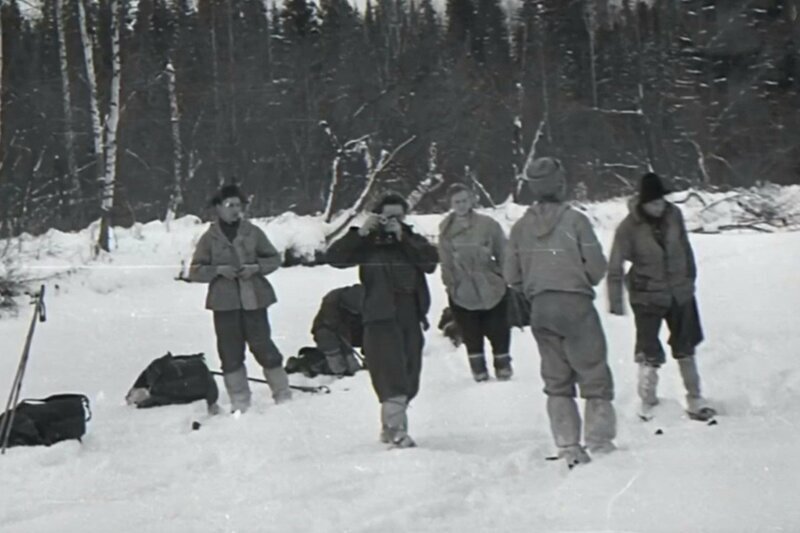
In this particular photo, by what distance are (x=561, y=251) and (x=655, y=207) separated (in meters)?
0.96

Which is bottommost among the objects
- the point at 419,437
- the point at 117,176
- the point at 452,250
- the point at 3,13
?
the point at 419,437

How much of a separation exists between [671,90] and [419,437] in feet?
11.3

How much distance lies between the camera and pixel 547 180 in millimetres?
3695

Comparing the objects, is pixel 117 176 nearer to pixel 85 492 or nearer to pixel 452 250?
pixel 452 250

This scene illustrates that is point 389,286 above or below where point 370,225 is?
below

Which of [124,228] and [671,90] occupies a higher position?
[671,90]

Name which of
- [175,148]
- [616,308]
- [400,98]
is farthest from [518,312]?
[175,148]

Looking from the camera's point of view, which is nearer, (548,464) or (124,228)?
(548,464)

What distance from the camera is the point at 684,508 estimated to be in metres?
2.75

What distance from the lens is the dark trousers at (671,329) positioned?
4.51 meters

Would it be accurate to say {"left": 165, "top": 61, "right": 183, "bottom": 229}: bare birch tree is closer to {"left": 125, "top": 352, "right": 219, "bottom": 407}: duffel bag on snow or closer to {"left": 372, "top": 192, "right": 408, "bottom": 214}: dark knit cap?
{"left": 125, "top": 352, "right": 219, "bottom": 407}: duffel bag on snow

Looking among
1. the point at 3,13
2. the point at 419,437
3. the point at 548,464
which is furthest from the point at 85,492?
the point at 3,13

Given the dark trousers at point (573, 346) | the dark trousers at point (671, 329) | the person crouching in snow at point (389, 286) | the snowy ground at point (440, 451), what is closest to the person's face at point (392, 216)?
the person crouching in snow at point (389, 286)

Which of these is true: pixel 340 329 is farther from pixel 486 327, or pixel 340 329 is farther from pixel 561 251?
pixel 561 251
